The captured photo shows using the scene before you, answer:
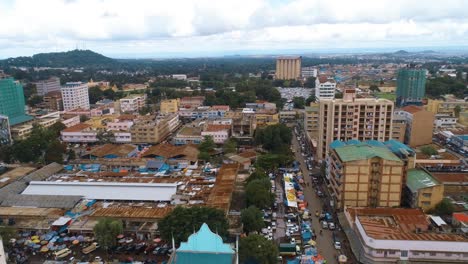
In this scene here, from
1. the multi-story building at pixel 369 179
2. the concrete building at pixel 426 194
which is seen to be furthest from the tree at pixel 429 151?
the multi-story building at pixel 369 179

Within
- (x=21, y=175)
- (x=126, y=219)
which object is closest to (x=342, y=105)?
(x=126, y=219)

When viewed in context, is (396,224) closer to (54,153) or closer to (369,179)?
(369,179)

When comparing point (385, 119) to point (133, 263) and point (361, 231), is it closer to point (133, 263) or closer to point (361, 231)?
point (361, 231)

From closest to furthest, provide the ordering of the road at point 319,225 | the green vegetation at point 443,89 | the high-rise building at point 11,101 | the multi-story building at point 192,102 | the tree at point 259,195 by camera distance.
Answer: the road at point 319,225 < the tree at point 259,195 < the high-rise building at point 11,101 < the multi-story building at point 192,102 < the green vegetation at point 443,89

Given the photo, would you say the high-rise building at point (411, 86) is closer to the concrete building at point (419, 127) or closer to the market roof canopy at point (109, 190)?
the concrete building at point (419, 127)

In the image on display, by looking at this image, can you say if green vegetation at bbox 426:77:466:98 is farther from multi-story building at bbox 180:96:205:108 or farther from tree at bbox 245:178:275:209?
tree at bbox 245:178:275:209

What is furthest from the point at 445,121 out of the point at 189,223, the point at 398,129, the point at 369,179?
the point at 189,223
